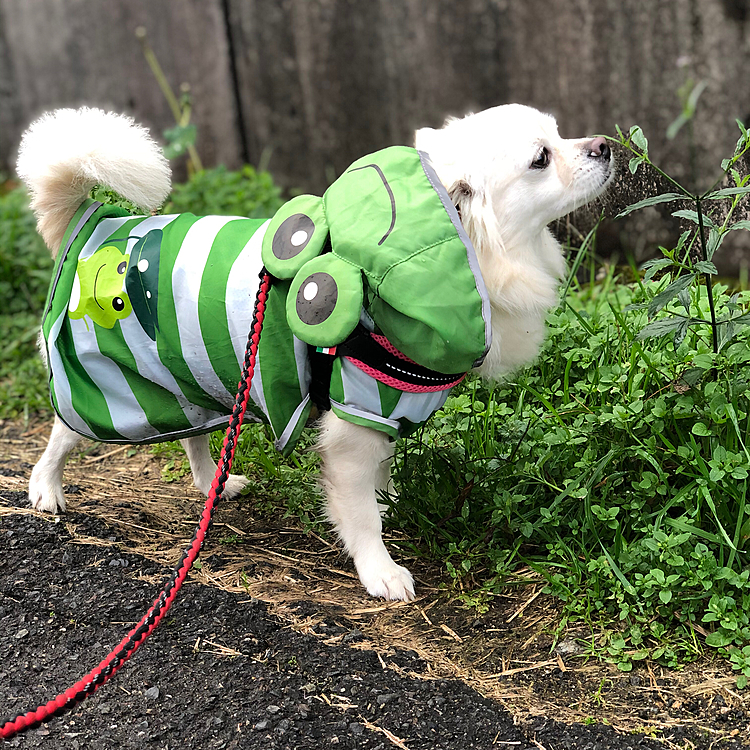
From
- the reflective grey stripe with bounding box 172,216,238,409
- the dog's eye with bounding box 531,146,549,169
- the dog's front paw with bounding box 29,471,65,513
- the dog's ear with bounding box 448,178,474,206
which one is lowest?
the dog's front paw with bounding box 29,471,65,513

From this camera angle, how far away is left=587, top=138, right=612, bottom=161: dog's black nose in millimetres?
2223

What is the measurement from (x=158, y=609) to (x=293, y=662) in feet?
1.85

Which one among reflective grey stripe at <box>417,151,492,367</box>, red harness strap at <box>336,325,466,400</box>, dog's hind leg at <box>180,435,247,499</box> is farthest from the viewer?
dog's hind leg at <box>180,435,247,499</box>

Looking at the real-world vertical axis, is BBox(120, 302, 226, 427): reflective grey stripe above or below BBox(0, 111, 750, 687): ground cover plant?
above

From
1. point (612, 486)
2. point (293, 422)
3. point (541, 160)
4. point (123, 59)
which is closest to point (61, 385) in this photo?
point (293, 422)

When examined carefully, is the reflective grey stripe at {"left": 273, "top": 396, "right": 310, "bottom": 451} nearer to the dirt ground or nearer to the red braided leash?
the red braided leash

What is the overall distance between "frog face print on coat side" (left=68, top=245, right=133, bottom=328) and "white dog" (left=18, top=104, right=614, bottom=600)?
217 millimetres

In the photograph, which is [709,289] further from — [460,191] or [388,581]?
[388,581]

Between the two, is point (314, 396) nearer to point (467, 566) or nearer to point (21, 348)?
point (467, 566)

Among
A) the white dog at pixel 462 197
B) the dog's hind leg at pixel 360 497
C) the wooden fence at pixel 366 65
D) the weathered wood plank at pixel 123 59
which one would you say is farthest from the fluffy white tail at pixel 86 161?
the weathered wood plank at pixel 123 59

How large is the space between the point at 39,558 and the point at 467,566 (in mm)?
1266

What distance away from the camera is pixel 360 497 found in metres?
2.37

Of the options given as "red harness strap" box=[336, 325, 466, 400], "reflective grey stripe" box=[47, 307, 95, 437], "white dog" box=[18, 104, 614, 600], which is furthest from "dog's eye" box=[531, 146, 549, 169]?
"reflective grey stripe" box=[47, 307, 95, 437]

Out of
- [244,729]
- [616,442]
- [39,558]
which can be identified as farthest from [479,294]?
[39,558]
